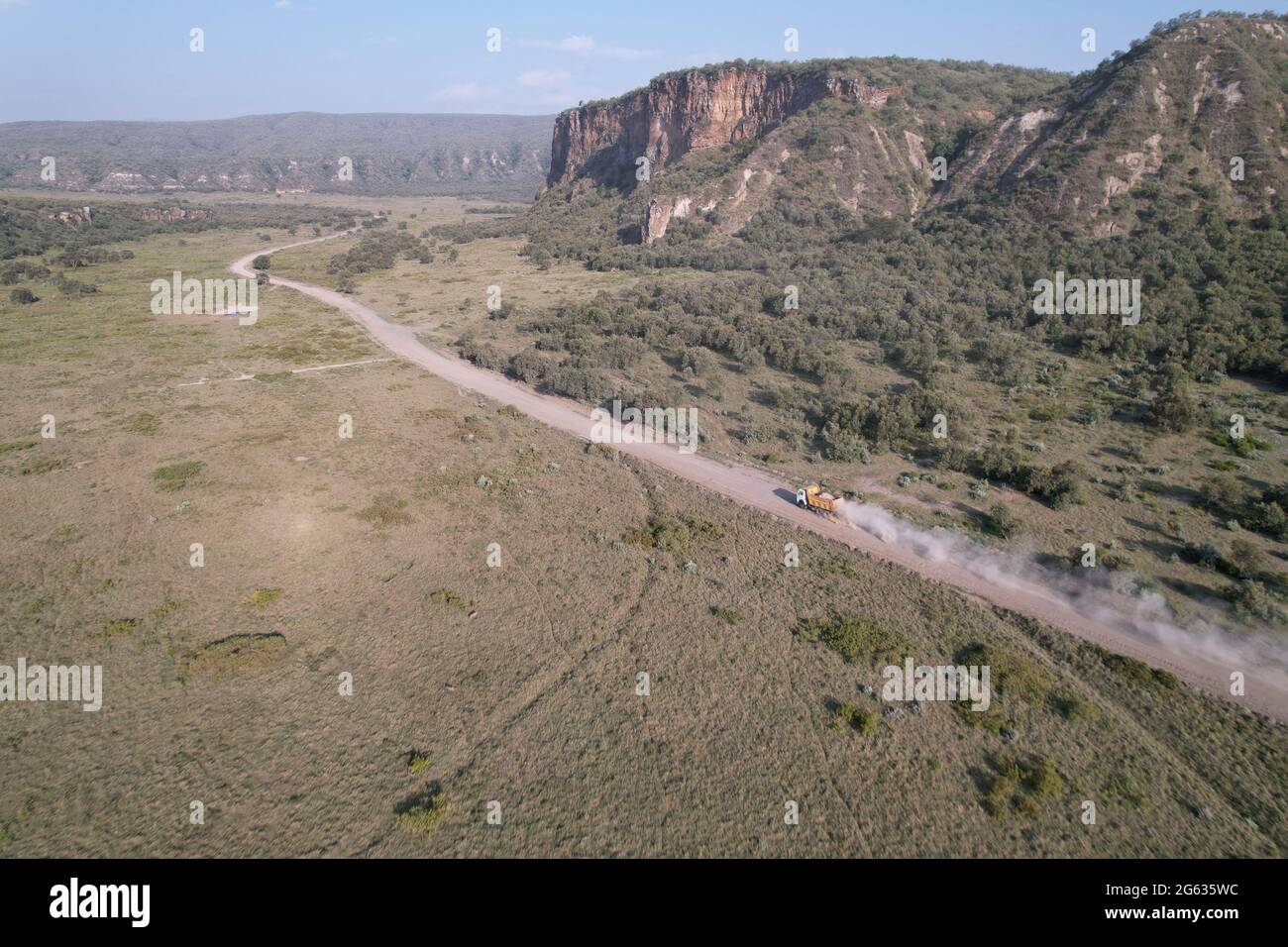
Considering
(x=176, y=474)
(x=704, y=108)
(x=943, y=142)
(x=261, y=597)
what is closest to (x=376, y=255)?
(x=704, y=108)

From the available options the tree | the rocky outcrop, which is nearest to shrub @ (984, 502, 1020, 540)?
the tree

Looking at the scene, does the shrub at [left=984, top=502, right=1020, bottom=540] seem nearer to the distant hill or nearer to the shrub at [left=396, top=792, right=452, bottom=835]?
the shrub at [left=396, top=792, right=452, bottom=835]

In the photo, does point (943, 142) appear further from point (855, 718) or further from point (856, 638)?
point (855, 718)

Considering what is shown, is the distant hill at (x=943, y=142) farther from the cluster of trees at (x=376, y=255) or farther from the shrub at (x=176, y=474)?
the shrub at (x=176, y=474)

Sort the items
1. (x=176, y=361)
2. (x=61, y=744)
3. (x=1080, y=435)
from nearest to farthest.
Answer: (x=61, y=744), (x=1080, y=435), (x=176, y=361)
